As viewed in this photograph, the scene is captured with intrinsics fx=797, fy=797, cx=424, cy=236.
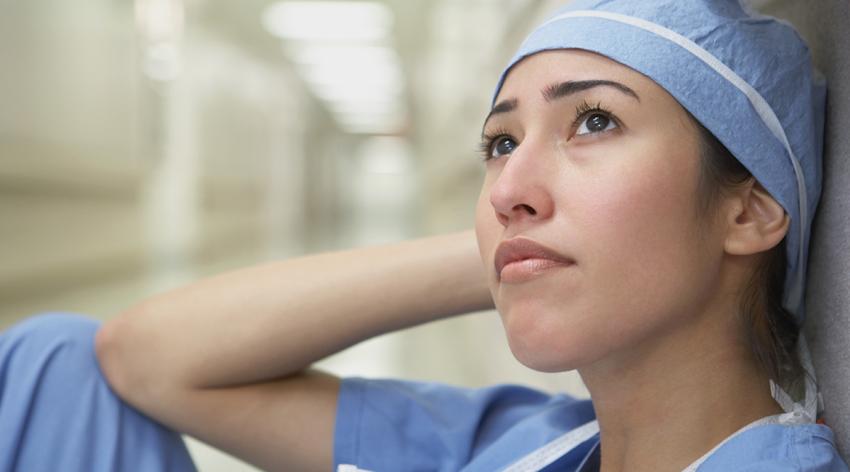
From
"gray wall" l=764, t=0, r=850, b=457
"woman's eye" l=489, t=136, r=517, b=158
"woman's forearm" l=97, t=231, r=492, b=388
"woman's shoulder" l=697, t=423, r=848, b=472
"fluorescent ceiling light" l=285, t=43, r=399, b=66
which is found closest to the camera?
"woman's shoulder" l=697, t=423, r=848, b=472

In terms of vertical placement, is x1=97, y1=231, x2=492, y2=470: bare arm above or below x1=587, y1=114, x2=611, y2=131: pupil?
below

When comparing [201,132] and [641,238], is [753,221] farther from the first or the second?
[201,132]

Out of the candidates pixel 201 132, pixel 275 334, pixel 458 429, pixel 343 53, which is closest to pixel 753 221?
pixel 458 429

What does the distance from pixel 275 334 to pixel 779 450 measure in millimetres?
573

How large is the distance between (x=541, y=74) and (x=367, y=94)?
1306cm

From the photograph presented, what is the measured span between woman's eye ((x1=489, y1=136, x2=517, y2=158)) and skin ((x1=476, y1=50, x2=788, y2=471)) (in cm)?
4

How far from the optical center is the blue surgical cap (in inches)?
28.3

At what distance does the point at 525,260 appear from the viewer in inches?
28.4

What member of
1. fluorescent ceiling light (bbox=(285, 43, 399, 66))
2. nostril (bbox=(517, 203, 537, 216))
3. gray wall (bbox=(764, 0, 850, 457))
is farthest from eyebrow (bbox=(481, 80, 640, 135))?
fluorescent ceiling light (bbox=(285, 43, 399, 66))

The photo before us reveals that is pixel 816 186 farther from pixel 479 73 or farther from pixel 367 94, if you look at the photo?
pixel 367 94

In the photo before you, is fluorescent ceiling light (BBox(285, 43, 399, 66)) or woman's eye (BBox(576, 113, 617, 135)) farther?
fluorescent ceiling light (BBox(285, 43, 399, 66))

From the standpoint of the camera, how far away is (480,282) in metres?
0.97

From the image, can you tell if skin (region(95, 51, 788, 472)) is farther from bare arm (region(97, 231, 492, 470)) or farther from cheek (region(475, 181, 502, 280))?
bare arm (region(97, 231, 492, 470))

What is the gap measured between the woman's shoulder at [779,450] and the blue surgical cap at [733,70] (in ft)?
0.61
